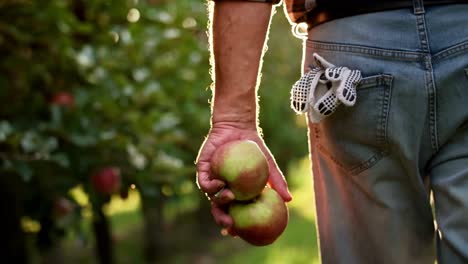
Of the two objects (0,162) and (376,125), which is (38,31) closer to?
(0,162)

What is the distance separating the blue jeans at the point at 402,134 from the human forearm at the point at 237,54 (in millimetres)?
127

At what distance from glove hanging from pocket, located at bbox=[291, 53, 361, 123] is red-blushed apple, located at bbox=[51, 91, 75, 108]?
1.96 metres

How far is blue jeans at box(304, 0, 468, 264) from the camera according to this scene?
186 cm

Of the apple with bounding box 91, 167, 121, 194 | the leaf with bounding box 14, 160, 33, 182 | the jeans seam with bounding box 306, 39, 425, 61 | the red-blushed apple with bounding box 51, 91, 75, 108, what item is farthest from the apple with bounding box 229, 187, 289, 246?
the red-blushed apple with bounding box 51, 91, 75, 108

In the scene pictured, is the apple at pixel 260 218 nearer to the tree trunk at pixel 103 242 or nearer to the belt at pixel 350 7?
the belt at pixel 350 7

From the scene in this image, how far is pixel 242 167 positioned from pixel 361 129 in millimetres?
265

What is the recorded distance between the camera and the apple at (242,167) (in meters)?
1.97

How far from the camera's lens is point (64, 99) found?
12.7 ft

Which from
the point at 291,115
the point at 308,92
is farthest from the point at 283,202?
the point at 291,115

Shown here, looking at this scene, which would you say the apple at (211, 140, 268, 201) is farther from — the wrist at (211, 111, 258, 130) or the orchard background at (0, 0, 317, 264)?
the orchard background at (0, 0, 317, 264)

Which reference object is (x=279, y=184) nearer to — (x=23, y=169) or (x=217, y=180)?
(x=217, y=180)

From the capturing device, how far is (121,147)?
12.7 ft

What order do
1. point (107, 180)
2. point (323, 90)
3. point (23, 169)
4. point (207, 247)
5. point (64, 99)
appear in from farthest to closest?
point (207, 247)
point (64, 99)
point (107, 180)
point (23, 169)
point (323, 90)

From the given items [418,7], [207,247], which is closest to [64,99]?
[418,7]
